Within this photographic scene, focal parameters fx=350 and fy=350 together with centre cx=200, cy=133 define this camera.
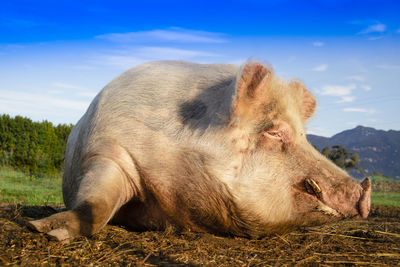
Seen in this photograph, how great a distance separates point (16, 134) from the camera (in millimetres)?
17688

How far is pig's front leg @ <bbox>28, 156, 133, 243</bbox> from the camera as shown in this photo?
262 cm

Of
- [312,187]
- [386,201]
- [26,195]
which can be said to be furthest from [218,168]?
[386,201]

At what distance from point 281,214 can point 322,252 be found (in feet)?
1.61

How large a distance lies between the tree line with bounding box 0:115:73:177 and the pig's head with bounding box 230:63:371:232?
1516 centimetres

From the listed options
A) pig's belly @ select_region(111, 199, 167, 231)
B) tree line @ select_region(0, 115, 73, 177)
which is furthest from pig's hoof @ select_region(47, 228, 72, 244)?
tree line @ select_region(0, 115, 73, 177)

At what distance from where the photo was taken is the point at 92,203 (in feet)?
9.30

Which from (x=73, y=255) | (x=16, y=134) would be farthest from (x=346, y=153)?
(x=73, y=255)

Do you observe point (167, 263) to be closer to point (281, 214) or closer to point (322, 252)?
point (281, 214)

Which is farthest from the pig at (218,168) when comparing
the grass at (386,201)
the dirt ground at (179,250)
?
the grass at (386,201)

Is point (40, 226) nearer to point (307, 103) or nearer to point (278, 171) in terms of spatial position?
point (278, 171)

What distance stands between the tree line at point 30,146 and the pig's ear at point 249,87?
1515cm

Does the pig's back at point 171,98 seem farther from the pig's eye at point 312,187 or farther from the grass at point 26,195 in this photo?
the grass at point 26,195

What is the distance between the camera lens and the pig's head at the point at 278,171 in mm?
3037

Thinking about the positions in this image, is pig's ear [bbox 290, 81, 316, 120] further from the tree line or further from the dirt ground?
the tree line
